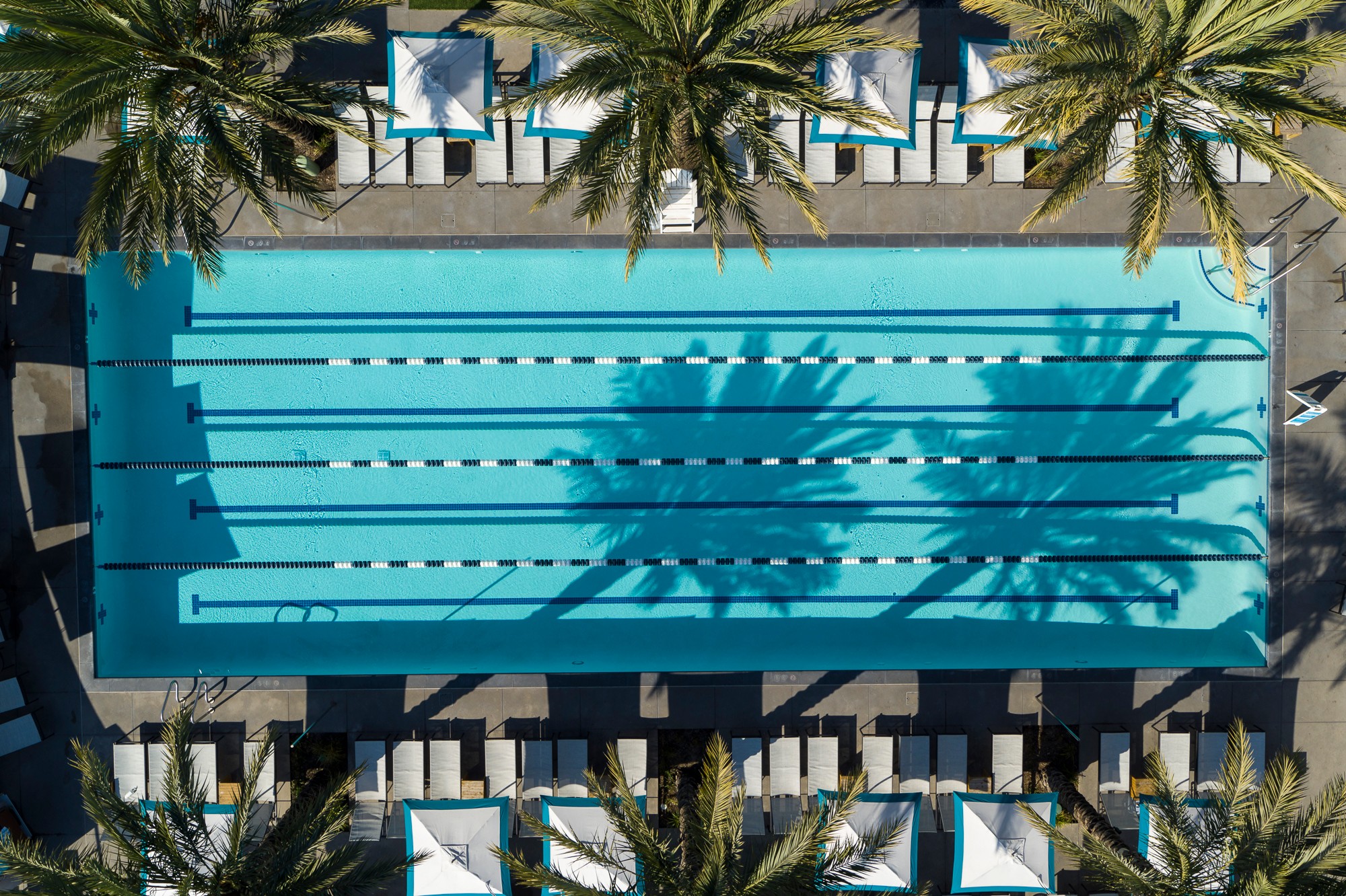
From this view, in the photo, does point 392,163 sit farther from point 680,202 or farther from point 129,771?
point 129,771

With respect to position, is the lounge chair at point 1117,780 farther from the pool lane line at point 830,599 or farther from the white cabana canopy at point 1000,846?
the pool lane line at point 830,599

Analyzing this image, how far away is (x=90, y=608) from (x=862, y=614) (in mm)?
9587

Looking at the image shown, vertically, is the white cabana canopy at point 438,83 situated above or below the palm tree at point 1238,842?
above

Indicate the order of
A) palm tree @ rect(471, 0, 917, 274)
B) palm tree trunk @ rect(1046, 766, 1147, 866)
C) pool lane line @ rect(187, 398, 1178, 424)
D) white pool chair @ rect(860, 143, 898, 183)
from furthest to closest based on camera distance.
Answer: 1. pool lane line @ rect(187, 398, 1178, 424)
2. white pool chair @ rect(860, 143, 898, 183)
3. palm tree trunk @ rect(1046, 766, 1147, 866)
4. palm tree @ rect(471, 0, 917, 274)

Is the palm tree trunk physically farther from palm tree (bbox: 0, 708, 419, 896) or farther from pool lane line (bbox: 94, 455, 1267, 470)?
palm tree (bbox: 0, 708, 419, 896)

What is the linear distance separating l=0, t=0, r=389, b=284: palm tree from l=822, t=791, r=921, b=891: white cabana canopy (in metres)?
8.96

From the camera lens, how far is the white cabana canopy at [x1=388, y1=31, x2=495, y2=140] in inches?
320

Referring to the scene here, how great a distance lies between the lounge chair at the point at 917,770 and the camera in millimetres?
8852

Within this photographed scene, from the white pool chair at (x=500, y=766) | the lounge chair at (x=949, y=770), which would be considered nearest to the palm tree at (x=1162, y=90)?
the lounge chair at (x=949, y=770)

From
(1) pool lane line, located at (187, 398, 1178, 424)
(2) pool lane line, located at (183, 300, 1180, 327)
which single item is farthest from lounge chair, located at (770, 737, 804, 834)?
(2) pool lane line, located at (183, 300, 1180, 327)

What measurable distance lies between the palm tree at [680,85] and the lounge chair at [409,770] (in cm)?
639

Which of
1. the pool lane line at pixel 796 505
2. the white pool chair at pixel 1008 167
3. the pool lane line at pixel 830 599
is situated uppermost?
the white pool chair at pixel 1008 167

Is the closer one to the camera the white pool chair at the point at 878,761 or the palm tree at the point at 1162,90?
the palm tree at the point at 1162,90

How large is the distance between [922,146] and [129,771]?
481 inches
